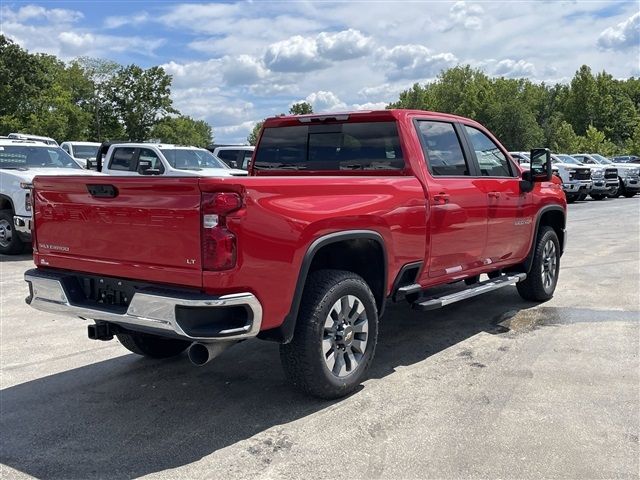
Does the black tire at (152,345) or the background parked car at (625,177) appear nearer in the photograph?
the black tire at (152,345)

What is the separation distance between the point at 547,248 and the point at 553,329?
1.33 meters

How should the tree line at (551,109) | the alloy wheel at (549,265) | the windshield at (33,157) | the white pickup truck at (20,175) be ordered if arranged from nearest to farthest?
the alloy wheel at (549,265), the white pickup truck at (20,175), the windshield at (33,157), the tree line at (551,109)

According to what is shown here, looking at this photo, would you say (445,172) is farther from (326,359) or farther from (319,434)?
(319,434)

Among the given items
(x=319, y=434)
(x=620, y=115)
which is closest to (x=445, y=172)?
(x=319, y=434)

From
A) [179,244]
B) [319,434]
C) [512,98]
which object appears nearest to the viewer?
[179,244]

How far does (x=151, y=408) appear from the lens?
13.9 ft

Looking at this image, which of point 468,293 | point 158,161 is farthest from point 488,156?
point 158,161

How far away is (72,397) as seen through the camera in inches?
175

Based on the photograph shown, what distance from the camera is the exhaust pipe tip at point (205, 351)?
12.0ft

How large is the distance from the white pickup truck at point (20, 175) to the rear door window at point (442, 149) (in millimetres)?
6797

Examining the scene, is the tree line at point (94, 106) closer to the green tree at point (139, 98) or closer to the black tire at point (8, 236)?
the green tree at point (139, 98)

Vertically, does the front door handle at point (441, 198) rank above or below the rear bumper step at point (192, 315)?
above

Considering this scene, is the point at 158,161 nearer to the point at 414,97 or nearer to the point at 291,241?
the point at 291,241

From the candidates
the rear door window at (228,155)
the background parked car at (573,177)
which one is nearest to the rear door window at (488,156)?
the rear door window at (228,155)
